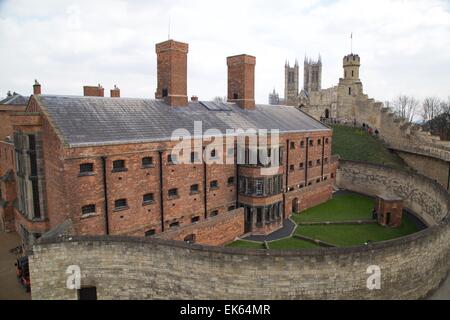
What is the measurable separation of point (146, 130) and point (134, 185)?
139 inches

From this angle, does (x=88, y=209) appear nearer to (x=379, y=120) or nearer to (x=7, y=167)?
(x=7, y=167)

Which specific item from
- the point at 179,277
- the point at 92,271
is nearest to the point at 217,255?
the point at 179,277

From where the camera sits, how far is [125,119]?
754 inches

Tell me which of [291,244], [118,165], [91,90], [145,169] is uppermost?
[91,90]

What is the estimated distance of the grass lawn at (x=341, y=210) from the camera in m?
25.5

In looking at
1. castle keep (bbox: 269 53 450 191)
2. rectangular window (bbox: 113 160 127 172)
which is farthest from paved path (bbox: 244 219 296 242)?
castle keep (bbox: 269 53 450 191)

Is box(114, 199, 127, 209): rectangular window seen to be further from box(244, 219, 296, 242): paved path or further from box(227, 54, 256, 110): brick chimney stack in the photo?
box(227, 54, 256, 110): brick chimney stack

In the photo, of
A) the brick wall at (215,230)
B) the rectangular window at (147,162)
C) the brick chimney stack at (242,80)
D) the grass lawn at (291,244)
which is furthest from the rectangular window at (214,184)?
the brick chimney stack at (242,80)

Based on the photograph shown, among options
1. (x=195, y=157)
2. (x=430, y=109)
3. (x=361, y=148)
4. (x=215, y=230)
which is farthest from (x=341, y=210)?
(x=430, y=109)

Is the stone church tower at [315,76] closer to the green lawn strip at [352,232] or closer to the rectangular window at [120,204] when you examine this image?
the green lawn strip at [352,232]

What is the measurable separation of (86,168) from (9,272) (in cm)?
733

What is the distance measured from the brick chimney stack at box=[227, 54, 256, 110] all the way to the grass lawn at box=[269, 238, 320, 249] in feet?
45.5

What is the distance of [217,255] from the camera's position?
11625mm
